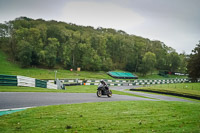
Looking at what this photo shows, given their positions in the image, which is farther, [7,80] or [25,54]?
[25,54]

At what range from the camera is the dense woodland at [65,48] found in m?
64.2

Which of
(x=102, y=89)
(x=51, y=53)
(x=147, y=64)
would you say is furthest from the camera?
(x=147, y=64)

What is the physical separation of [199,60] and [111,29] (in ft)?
322

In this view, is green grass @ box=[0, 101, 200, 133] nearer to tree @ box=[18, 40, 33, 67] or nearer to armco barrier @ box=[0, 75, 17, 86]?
armco barrier @ box=[0, 75, 17, 86]

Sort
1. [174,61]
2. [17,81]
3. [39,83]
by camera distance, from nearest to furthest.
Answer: [17,81] < [39,83] < [174,61]

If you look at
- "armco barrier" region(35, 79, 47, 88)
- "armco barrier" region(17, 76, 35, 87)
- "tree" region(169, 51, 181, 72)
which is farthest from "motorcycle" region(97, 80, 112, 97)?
"tree" region(169, 51, 181, 72)

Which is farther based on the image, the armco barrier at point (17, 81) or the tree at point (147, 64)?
the tree at point (147, 64)

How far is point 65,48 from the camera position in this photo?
232ft

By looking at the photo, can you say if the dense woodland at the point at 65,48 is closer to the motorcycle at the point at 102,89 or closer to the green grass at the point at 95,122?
the motorcycle at the point at 102,89

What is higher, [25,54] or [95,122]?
[25,54]

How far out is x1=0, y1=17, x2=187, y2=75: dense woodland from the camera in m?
64.2

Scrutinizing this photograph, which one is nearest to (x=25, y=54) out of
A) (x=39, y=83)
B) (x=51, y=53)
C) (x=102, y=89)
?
(x=51, y=53)

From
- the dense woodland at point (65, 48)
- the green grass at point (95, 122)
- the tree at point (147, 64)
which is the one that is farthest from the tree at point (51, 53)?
the green grass at point (95, 122)

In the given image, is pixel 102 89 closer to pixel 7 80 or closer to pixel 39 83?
pixel 7 80
